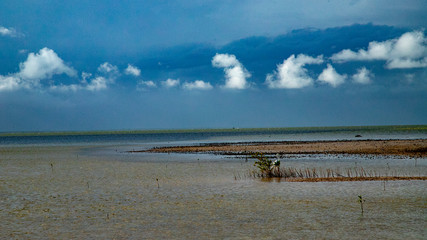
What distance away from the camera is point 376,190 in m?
21.7

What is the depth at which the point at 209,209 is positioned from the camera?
18.1 meters

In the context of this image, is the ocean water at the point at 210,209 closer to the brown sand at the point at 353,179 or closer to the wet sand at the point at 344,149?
the brown sand at the point at 353,179

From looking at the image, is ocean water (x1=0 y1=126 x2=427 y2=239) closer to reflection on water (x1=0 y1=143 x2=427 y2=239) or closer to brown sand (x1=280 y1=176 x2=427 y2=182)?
reflection on water (x1=0 y1=143 x2=427 y2=239)

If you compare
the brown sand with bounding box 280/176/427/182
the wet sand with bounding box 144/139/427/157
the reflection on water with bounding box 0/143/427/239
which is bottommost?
the reflection on water with bounding box 0/143/427/239

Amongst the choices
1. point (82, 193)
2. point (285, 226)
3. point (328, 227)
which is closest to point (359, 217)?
point (328, 227)

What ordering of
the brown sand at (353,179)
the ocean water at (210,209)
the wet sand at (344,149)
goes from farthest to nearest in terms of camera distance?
the wet sand at (344,149) → the brown sand at (353,179) → the ocean water at (210,209)

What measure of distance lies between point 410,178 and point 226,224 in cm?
1566

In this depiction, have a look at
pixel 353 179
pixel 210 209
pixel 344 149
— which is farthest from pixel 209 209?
pixel 344 149

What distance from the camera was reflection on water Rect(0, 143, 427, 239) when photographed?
14320 mm

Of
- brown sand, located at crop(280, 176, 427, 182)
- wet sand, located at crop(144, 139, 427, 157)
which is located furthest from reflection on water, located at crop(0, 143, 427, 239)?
wet sand, located at crop(144, 139, 427, 157)

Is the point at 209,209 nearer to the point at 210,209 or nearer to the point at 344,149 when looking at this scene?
the point at 210,209

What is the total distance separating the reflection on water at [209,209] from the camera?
14320 millimetres

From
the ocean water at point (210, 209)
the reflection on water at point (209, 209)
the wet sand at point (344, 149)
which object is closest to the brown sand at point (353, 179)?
the reflection on water at point (209, 209)

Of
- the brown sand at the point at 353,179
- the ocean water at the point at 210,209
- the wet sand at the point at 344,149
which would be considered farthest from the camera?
the wet sand at the point at 344,149
